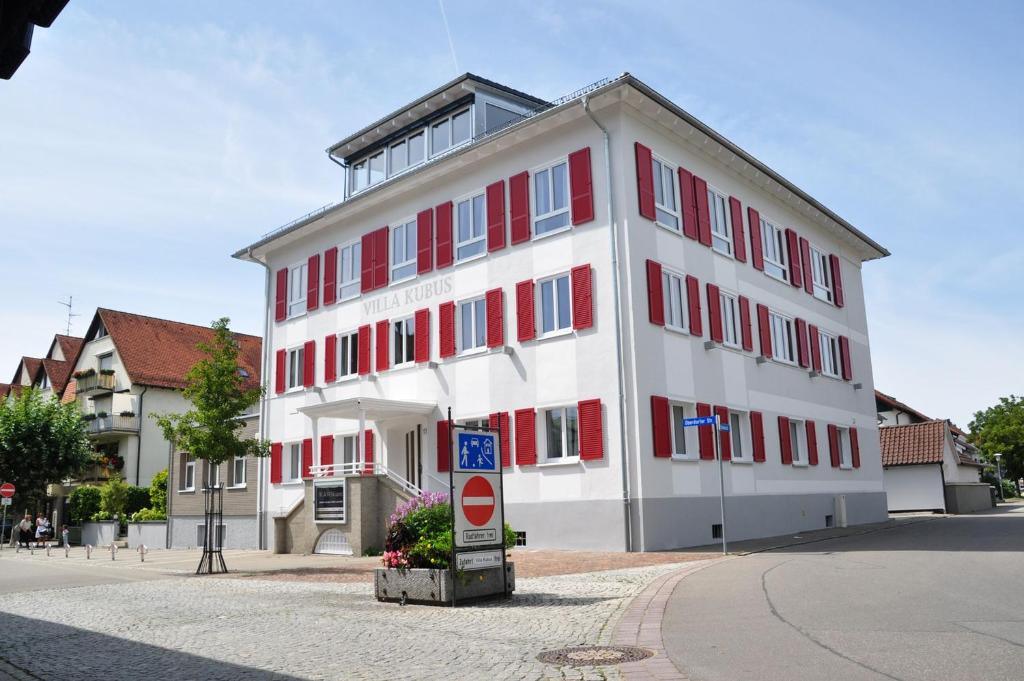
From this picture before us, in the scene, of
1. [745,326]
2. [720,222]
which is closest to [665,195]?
[720,222]

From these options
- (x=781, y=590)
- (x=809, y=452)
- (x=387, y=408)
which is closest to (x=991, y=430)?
(x=809, y=452)

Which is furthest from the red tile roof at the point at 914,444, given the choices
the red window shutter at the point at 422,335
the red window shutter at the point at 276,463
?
the red window shutter at the point at 276,463

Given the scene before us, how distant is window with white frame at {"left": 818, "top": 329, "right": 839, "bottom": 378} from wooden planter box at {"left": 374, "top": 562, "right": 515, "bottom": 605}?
69.9 ft

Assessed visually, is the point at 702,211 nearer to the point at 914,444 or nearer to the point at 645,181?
the point at 645,181

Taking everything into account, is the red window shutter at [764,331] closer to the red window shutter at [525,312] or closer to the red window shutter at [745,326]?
the red window shutter at [745,326]

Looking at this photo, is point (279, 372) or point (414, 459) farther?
point (279, 372)

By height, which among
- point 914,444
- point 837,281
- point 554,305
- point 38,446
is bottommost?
point 914,444

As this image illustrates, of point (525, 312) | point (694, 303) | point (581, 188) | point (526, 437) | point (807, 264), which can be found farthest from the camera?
point (807, 264)

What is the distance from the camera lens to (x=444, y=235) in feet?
82.1

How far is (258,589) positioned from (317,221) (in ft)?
56.8

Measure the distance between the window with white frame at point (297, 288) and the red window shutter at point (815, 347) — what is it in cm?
1738

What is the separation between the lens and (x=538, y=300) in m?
22.1

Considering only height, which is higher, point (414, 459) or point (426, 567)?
point (414, 459)

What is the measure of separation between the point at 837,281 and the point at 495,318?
51.0 feet
